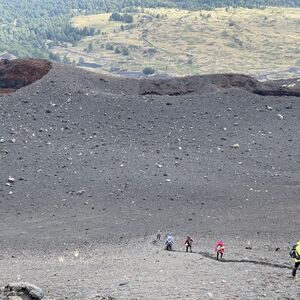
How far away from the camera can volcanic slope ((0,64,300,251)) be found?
79.4 ft

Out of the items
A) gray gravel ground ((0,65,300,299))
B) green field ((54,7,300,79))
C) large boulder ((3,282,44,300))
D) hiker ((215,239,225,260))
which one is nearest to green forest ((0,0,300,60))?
green field ((54,7,300,79))

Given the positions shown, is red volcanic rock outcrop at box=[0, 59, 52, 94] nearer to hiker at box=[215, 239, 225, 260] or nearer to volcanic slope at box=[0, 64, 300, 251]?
volcanic slope at box=[0, 64, 300, 251]

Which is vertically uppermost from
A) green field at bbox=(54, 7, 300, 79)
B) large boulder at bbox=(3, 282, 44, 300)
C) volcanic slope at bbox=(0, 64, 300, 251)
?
large boulder at bbox=(3, 282, 44, 300)

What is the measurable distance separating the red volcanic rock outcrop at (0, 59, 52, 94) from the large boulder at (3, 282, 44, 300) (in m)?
20.2

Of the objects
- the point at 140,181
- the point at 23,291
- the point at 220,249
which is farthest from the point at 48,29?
the point at 23,291

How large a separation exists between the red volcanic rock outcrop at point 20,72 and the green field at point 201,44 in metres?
60.7

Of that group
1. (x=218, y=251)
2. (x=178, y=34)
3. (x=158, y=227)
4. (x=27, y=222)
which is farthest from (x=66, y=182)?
(x=178, y=34)

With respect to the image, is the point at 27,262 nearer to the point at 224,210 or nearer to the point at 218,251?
the point at 218,251

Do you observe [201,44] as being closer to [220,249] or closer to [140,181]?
[140,181]

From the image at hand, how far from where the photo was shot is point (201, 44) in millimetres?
126938

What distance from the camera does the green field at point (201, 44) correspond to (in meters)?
111

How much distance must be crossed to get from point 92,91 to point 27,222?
30.6 feet

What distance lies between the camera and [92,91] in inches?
1276

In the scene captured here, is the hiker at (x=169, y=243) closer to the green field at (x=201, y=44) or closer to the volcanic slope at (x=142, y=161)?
→ the volcanic slope at (x=142, y=161)
